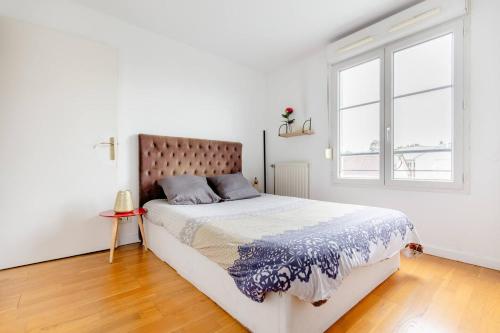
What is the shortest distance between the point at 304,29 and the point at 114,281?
3370 mm

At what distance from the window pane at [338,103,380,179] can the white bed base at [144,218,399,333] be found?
4.11 ft

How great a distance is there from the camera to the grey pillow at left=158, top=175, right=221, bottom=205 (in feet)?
8.52

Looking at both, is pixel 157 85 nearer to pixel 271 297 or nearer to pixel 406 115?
pixel 271 297

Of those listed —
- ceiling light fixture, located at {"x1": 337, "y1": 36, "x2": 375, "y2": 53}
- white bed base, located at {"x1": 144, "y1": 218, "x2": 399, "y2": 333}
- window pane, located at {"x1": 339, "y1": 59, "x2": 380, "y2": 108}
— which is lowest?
white bed base, located at {"x1": 144, "y1": 218, "x2": 399, "y2": 333}

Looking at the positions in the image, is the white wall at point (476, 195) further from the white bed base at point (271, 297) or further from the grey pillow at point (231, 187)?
the grey pillow at point (231, 187)

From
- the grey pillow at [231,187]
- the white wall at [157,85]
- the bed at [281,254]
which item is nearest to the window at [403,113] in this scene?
the bed at [281,254]

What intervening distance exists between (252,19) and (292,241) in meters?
2.62

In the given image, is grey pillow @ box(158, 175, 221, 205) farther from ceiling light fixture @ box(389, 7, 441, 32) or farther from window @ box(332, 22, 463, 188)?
ceiling light fixture @ box(389, 7, 441, 32)

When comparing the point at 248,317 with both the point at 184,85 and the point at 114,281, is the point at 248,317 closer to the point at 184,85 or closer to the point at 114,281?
the point at 114,281

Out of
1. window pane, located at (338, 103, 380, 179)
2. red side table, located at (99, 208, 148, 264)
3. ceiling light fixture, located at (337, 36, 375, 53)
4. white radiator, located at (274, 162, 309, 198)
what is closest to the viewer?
red side table, located at (99, 208, 148, 264)

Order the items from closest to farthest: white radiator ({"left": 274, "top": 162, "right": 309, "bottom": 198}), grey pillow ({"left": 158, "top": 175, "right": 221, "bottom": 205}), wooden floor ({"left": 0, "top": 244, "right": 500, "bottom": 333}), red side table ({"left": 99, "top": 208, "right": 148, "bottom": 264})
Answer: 1. wooden floor ({"left": 0, "top": 244, "right": 500, "bottom": 333})
2. red side table ({"left": 99, "top": 208, "right": 148, "bottom": 264})
3. grey pillow ({"left": 158, "top": 175, "right": 221, "bottom": 205})
4. white radiator ({"left": 274, "top": 162, "right": 309, "bottom": 198})

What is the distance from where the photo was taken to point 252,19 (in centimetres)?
278

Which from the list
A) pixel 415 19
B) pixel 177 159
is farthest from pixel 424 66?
pixel 177 159

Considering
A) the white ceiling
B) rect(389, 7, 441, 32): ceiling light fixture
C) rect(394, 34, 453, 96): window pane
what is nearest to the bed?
rect(394, 34, 453, 96): window pane
